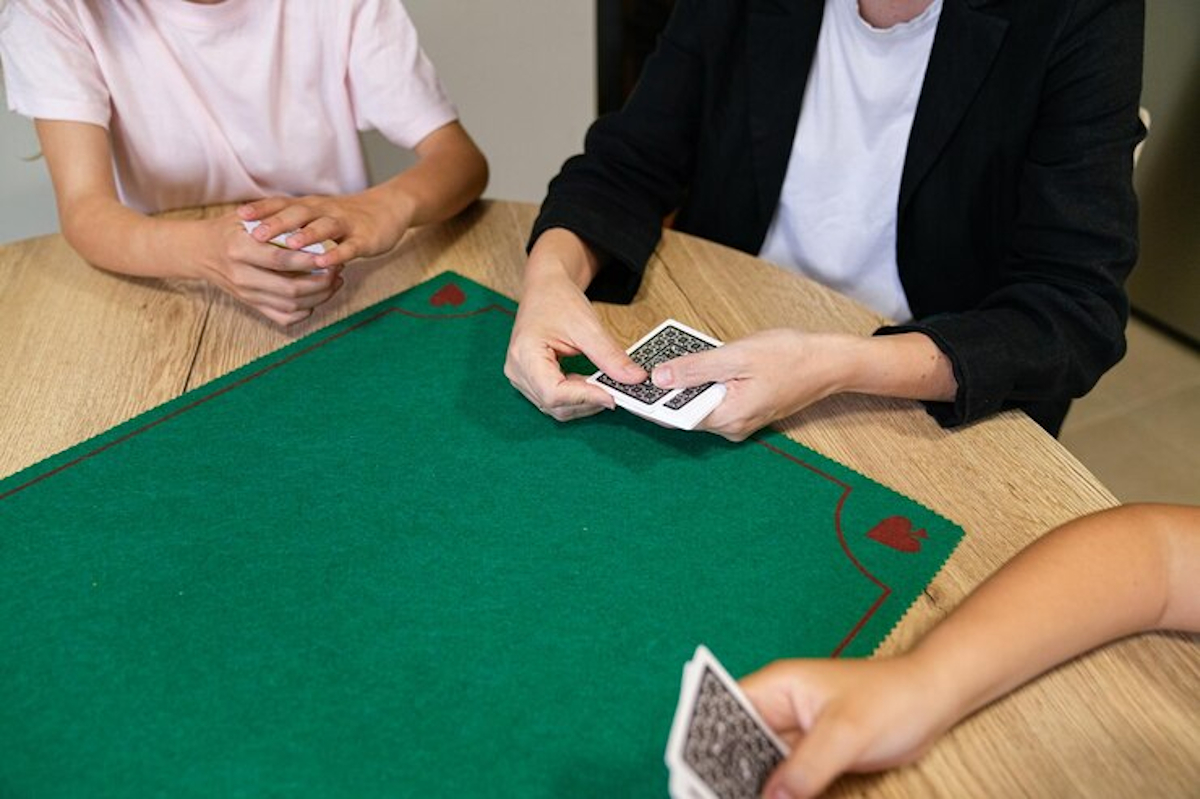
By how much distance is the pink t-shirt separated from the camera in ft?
4.31

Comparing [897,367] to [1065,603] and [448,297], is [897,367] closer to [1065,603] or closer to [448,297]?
[1065,603]

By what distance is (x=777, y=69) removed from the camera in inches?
52.4

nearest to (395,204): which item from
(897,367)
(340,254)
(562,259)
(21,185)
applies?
(340,254)

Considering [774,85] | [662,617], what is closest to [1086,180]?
[774,85]

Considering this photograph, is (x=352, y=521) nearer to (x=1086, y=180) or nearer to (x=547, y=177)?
(x=1086, y=180)

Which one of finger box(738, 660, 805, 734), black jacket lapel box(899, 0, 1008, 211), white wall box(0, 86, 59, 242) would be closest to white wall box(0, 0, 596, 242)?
white wall box(0, 86, 59, 242)

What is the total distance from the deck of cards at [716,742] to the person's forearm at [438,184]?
2.96 feet

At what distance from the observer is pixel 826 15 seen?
133cm

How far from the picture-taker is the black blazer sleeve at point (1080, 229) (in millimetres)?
1050

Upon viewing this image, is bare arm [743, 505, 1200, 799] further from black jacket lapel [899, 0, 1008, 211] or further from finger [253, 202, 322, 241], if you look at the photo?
finger [253, 202, 322, 241]

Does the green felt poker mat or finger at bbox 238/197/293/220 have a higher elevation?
finger at bbox 238/197/293/220

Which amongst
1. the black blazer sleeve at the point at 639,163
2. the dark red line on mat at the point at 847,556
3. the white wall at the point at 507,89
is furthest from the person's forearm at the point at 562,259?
the white wall at the point at 507,89

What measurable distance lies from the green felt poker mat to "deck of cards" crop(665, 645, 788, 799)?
0.28 ft

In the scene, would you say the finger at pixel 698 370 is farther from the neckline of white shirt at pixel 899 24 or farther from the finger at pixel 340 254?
the neckline of white shirt at pixel 899 24
